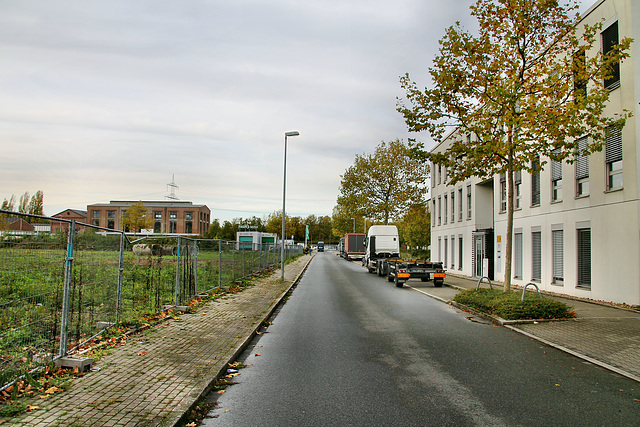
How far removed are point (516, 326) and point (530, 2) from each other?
8.61 meters

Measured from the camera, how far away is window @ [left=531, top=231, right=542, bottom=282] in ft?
65.6

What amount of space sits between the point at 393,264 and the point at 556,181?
8.52 m

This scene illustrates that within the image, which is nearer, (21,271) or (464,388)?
(21,271)

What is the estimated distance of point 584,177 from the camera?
16781mm

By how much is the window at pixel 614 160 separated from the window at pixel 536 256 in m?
5.35

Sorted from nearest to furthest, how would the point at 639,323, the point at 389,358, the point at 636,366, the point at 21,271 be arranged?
the point at 21,271 < the point at 636,366 < the point at 389,358 < the point at 639,323

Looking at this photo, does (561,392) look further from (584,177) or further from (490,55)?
(584,177)

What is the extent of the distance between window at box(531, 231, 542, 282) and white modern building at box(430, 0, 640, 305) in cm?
4

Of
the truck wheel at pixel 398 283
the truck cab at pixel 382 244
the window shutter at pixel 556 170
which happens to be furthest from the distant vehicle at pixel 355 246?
the window shutter at pixel 556 170

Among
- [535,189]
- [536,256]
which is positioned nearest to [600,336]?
[536,256]

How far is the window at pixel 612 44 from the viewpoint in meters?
14.9

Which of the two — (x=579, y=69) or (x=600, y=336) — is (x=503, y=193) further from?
(x=600, y=336)

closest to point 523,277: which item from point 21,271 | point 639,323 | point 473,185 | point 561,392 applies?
point 473,185

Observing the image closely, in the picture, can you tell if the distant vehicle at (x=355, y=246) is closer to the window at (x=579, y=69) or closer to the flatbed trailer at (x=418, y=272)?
the flatbed trailer at (x=418, y=272)
